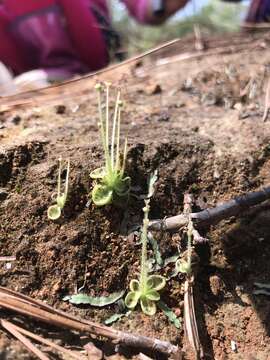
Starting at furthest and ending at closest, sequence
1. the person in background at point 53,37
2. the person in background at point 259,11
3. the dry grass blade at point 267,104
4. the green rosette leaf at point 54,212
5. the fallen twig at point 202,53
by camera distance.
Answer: the person in background at point 259,11
the person in background at point 53,37
the fallen twig at point 202,53
the dry grass blade at point 267,104
the green rosette leaf at point 54,212

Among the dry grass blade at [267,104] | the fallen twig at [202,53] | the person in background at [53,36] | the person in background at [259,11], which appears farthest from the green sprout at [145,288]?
the person in background at [259,11]

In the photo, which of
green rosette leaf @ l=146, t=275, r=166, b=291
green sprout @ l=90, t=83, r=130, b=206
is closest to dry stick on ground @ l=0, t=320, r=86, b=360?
green rosette leaf @ l=146, t=275, r=166, b=291

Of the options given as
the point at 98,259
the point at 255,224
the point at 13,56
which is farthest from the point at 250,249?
the point at 13,56

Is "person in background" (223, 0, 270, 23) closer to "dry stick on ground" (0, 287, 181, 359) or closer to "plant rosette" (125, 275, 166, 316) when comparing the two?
"plant rosette" (125, 275, 166, 316)

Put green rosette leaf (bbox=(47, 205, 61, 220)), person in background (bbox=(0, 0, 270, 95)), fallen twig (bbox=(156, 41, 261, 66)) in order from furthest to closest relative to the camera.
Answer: person in background (bbox=(0, 0, 270, 95)) < fallen twig (bbox=(156, 41, 261, 66)) < green rosette leaf (bbox=(47, 205, 61, 220))

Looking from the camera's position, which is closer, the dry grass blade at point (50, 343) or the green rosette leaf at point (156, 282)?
the dry grass blade at point (50, 343)

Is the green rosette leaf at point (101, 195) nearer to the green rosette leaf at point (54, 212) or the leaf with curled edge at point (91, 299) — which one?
the green rosette leaf at point (54, 212)

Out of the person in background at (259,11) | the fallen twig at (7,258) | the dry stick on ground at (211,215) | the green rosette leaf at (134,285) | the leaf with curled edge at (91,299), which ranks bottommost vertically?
the leaf with curled edge at (91,299)
